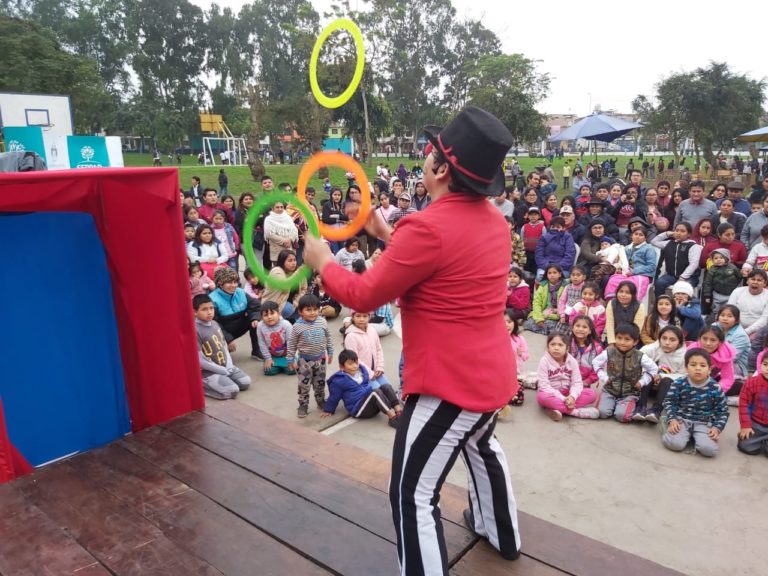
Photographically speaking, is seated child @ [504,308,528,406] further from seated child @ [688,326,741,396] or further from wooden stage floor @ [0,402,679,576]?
wooden stage floor @ [0,402,679,576]

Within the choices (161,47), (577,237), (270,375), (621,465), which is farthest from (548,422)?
(161,47)

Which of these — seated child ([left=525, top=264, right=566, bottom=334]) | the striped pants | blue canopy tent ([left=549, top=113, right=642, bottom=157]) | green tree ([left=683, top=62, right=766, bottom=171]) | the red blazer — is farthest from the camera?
green tree ([left=683, top=62, right=766, bottom=171])

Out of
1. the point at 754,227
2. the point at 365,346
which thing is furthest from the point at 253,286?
the point at 754,227

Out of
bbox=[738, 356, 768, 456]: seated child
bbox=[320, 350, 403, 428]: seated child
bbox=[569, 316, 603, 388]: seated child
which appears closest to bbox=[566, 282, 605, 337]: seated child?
bbox=[569, 316, 603, 388]: seated child

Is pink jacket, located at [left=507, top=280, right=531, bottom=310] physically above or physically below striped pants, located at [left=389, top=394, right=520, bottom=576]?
below

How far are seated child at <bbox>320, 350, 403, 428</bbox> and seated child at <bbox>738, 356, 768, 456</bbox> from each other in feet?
8.71

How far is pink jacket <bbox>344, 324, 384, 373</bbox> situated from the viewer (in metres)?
4.98

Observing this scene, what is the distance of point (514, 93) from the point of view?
2292cm

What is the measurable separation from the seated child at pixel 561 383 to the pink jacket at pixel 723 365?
1.04m

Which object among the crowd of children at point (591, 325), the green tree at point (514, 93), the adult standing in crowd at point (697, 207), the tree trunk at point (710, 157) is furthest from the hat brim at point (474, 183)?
the tree trunk at point (710, 157)

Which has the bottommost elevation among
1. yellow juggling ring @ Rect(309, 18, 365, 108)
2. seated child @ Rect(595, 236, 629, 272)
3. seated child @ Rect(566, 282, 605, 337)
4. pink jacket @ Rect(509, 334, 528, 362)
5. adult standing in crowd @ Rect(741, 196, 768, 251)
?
pink jacket @ Rect(509, 334, 528, 362)

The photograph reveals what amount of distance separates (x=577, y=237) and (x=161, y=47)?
1962 inches

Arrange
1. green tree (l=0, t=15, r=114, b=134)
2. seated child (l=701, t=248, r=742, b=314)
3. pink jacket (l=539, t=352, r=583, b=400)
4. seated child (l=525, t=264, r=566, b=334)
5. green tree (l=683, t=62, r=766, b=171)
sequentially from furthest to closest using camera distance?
green tree (l=0, t=15, r=114, b=134) → green tree (l=683, t=62, r=766, b=171) → seated child (l=525, t=264, r=566, b=334) → seated child (l=701, t=248, r=742, b=314) → pink jacket (l=539, t=352, r=583, b=400)

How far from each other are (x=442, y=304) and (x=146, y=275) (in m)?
2.09
